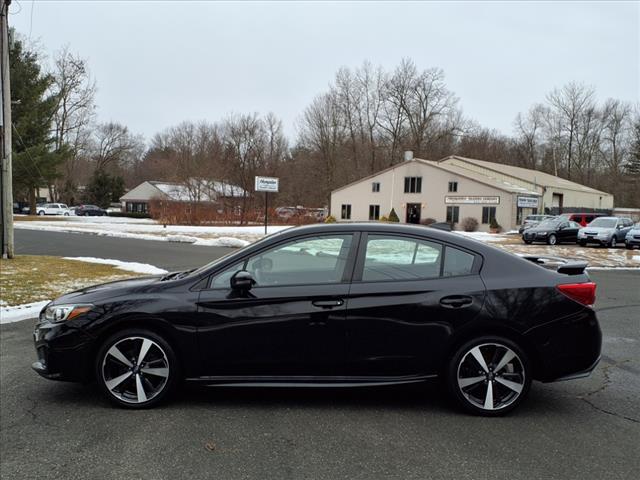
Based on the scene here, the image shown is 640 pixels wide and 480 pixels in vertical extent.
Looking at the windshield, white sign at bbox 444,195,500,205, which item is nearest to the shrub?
white sign at bbox 444,195,500,205

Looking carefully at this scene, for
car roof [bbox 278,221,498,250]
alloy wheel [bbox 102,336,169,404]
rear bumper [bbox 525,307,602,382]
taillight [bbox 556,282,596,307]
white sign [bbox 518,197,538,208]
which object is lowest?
alloy wheel [bbox 102,336,169,404]

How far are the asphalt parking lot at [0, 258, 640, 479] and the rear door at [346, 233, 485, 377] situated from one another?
441 mm

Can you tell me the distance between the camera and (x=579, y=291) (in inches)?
165

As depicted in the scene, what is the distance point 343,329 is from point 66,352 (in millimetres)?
2296

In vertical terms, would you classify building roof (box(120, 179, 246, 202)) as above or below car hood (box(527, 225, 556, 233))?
above

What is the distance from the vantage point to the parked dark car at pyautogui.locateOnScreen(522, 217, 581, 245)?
91.3 feet

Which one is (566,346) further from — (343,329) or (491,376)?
(343,329)

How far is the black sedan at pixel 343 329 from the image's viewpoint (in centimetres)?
408

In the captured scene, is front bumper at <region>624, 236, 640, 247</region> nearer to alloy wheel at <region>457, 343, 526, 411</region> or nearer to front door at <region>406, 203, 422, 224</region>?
alloy wheel at <region>457, 343, 526, 411</region>

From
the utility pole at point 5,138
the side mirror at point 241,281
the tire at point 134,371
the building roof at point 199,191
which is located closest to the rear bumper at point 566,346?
the side mirror at point 241,281

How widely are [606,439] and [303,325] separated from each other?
7.85 feet

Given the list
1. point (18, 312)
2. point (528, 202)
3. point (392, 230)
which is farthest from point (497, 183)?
point (392, 230)

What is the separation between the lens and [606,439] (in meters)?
3.75

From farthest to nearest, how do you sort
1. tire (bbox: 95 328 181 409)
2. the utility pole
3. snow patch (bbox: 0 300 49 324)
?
the utility pole → snow patch (bbox: 0 300 49 324) → tire (bbox: 95 328 181 409)
